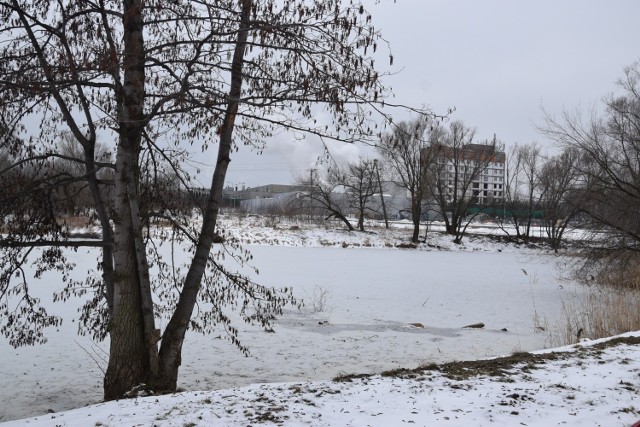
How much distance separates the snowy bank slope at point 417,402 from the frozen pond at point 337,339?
294 cm

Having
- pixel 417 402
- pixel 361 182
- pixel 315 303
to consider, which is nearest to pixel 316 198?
pixel 361 182

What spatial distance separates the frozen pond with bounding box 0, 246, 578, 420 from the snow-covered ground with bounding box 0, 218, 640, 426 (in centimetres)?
3

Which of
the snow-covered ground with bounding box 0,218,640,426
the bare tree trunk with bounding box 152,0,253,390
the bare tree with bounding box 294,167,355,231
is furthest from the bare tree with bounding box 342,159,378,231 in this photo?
the bare tree trunk with bounding box 152,0,253,390

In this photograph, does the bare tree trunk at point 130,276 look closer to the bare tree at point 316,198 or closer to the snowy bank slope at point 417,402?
the snowy bank slope at point 417,402

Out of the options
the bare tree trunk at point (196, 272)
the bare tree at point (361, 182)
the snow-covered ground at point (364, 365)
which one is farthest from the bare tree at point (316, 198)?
the bare tree trunk at point (196, 272)

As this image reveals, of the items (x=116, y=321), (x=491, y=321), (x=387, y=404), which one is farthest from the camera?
(x=491, y=321)

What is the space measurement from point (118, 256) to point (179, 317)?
39.0 inches

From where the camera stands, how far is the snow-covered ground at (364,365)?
3738 millimetres

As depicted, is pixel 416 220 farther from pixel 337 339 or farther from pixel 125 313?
pixel 125 313

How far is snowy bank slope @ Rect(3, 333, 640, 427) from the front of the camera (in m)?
3.56

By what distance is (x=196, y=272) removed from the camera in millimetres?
6156

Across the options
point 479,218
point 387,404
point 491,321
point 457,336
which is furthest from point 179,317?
point 479,218

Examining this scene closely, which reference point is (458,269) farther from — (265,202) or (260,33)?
(265,202)

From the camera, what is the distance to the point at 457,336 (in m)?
10.7
